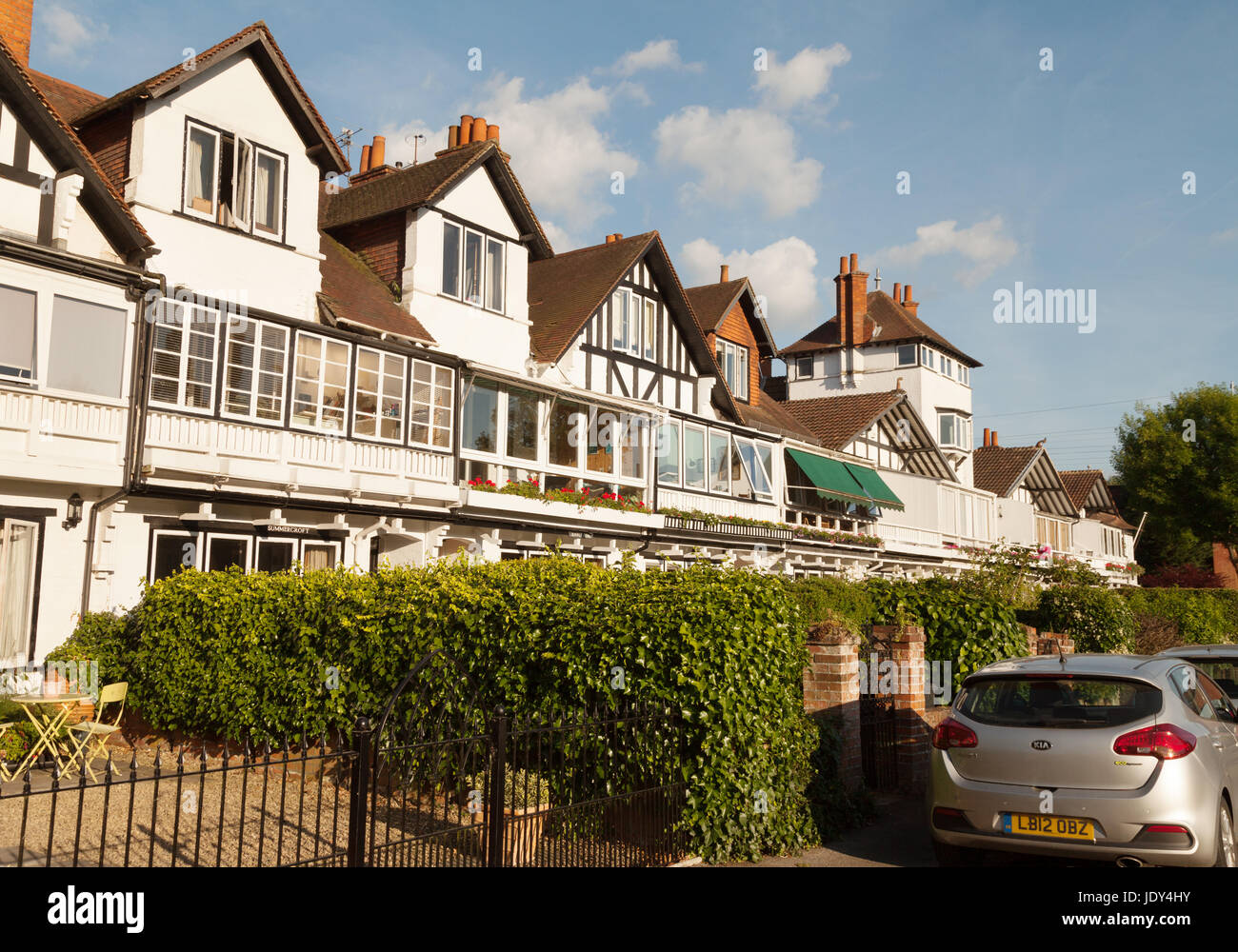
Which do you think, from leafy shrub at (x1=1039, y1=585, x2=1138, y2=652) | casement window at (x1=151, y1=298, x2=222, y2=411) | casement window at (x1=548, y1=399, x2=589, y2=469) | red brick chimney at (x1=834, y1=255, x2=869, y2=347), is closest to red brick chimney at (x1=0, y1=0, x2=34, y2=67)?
casement window at (x1=151, y1=298, x2=222, y2=411)

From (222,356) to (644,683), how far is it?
11068mm

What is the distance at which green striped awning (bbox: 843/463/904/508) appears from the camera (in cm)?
3516

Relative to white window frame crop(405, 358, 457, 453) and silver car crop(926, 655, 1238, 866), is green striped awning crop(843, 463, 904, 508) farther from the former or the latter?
silver car crop(926, 655, 1238, 866)

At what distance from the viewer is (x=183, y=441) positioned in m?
15.7

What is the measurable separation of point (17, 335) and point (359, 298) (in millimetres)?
6829

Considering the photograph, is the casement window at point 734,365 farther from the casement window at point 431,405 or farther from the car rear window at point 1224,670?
the car rear window at point 1224,670

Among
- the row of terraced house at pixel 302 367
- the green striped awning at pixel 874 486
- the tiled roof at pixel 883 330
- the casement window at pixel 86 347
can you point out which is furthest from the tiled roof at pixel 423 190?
the tiled roof at pixel 883 330

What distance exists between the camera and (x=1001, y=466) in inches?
2138

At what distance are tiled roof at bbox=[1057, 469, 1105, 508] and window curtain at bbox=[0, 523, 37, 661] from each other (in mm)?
57918

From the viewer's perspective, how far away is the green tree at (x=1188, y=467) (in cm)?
5797

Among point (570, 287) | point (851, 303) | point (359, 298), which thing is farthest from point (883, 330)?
point (359, 298)

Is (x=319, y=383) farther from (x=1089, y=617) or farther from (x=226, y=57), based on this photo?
(x=1089, y=617)

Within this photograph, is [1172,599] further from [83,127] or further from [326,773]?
[83,127]
